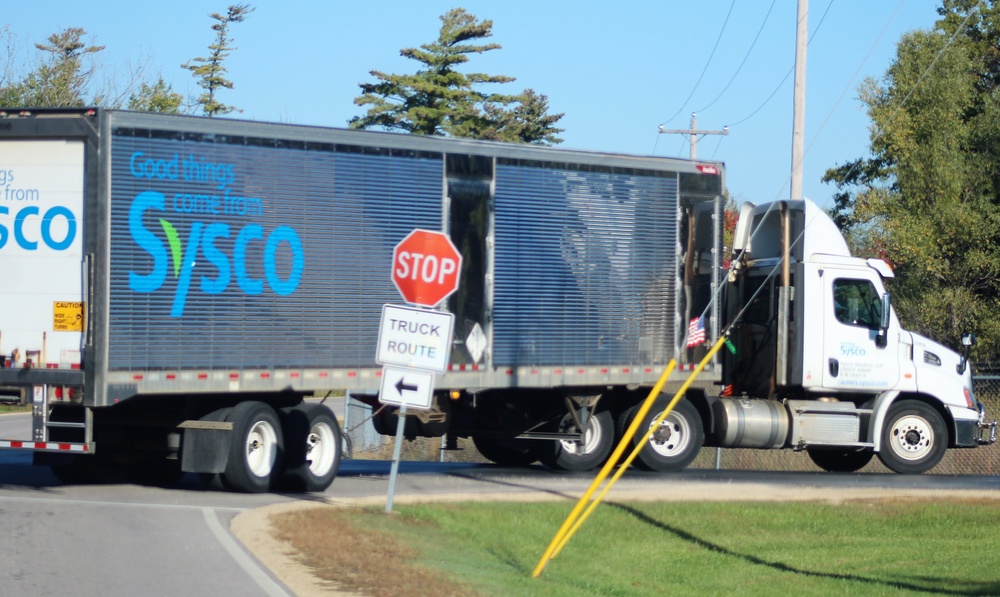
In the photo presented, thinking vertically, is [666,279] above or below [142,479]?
above

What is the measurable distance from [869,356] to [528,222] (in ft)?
18.6

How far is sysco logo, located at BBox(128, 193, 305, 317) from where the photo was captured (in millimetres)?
12750

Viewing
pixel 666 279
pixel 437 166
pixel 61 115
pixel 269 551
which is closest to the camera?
pixel 269 551

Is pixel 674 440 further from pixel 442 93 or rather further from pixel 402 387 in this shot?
pixel 442 93

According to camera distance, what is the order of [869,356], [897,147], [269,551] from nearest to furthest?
[269,551]
[869,356]
[897,147]

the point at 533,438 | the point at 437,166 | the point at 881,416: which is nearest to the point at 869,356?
the point at 881,416

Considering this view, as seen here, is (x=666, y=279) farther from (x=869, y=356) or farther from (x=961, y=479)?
(x=961, y=479)

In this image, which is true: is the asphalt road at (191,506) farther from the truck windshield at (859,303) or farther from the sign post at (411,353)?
the truck windshield at (859,303)

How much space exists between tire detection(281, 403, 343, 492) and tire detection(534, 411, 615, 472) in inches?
153

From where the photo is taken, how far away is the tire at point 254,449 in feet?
44.5

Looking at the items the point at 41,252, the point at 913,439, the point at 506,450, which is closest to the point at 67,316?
the point at 41,252

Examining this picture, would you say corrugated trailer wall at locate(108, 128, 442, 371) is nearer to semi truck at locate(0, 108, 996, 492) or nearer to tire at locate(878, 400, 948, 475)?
semi truck at locate(0, 108, 996, 492)

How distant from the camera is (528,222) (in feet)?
51.9

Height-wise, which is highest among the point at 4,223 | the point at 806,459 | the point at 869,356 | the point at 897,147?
the point at 897,147
